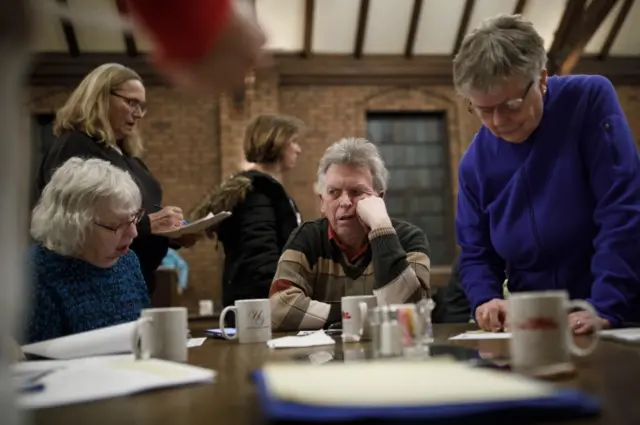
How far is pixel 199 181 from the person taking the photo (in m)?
7.51

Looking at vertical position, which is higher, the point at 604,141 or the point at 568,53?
the point at 568,53

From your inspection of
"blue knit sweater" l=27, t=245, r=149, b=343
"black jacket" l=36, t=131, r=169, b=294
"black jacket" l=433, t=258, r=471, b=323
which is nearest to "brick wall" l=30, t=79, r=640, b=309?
"black jacket" l=433, t=258, r=471, b=323

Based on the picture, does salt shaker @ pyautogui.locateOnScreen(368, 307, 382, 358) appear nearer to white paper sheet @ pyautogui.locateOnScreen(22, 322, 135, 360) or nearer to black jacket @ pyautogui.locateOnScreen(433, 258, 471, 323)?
white paper sheet @ pyautogui.locateOnScreen(22, 322, 135, 360)

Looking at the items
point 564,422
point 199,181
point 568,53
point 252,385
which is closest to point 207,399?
point 252,385

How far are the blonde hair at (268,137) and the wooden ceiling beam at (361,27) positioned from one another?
14.1ft

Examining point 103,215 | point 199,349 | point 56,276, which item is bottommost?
point 199,349

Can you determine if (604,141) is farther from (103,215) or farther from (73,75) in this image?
(73,75)

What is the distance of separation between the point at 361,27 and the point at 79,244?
5996 mm

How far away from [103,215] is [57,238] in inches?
4.9

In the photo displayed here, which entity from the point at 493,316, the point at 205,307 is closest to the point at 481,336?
the point at 493,316

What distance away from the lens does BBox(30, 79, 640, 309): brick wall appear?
738 centimetres

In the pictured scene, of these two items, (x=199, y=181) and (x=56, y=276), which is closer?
(x=56, y=276)

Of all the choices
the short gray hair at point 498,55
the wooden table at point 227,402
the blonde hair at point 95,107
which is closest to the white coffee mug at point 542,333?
the wooden table at point 227,402

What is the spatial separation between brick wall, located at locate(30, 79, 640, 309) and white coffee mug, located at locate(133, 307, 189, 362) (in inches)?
241
